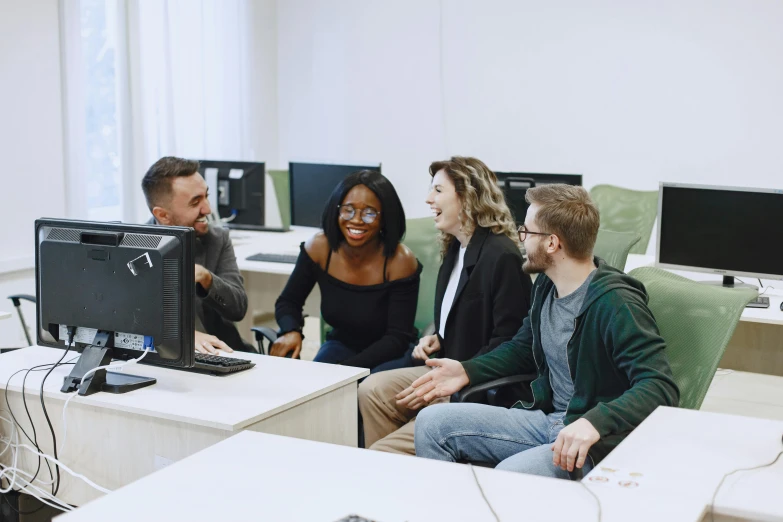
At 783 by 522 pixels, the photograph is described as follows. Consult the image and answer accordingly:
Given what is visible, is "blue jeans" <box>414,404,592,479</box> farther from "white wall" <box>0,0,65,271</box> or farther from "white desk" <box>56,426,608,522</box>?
"white wall" <box>0,0,65,271</box>

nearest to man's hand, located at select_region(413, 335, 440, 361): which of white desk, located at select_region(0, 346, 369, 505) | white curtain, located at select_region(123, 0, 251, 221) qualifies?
white desk, located at select_region(0, 346, 369, 505)

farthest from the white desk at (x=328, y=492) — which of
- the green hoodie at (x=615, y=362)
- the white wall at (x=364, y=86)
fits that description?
the white wall at (x=364, y=86)

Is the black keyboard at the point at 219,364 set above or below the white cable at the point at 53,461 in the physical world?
above

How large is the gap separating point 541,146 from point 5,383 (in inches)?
170

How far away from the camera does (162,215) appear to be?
2975mm

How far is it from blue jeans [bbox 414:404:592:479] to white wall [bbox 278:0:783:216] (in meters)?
3.61

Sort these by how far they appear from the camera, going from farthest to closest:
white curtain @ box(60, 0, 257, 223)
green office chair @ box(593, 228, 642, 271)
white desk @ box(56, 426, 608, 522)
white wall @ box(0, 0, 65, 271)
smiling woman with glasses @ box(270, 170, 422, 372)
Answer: white curtain @ box(60, 0, 257, 223) < white wall @ box(0, 0, 65, 271) < smiling woman with glasses @ box(270, 170, 422, 372) < green office chair @ box(593, 228, 642, 271) < white desk @ box(56, 426, 608, 522)

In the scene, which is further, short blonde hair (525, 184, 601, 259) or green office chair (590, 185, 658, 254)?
green office chair (590, 185, 658, 254)

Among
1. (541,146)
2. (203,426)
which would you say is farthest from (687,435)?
(541,146)

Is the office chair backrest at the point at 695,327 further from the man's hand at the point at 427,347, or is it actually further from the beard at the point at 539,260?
the man's hand at the point at 427,347

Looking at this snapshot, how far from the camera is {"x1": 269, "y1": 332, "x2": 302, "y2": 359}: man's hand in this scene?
3215 mm

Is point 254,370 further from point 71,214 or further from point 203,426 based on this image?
point 71,214

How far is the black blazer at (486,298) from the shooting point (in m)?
2.77

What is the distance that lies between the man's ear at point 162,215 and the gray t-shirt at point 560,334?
1.32 metres
